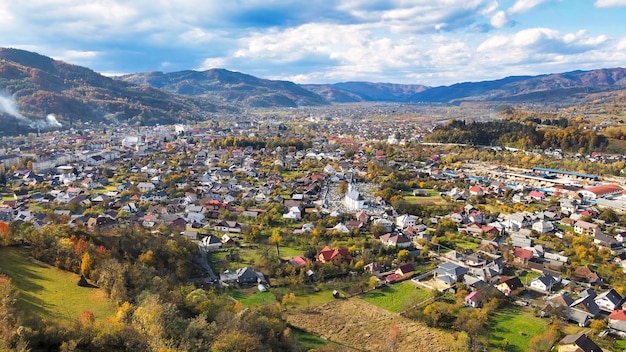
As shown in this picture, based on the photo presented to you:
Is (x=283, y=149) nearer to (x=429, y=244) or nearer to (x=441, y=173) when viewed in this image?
(x=441, y=173)

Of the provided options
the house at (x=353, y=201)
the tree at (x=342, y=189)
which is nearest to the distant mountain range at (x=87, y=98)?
the tree at (x=342, y=189)

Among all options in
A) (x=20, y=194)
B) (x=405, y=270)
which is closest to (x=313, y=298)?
(x=405, y=270)

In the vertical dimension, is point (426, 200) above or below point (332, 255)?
below

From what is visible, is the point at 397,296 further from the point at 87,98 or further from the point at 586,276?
the point at 87,98

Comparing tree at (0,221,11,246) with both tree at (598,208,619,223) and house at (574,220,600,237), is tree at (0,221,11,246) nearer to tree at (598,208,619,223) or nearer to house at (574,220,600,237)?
house at (574,220,600,237)

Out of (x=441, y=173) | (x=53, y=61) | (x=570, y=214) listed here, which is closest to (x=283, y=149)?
(x=441, y=173)

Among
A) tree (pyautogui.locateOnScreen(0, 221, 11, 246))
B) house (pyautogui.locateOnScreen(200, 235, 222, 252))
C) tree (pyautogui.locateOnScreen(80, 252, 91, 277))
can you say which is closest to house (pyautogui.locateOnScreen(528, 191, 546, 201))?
house (pyautogui.locateOnScreen(200, 235, 222, 252))
